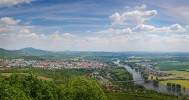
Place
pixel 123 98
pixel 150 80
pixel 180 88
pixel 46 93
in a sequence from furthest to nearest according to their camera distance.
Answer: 1. pixel 150 80
2. pixel 180 88
3. pixel 123 98
4. pixel 46 93

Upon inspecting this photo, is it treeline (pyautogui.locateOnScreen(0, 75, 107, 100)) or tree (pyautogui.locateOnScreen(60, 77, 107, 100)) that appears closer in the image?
treeline (pyautogui.locateOnScreen(0, 75, 107, 100))

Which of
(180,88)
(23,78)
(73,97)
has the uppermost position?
(23,78)

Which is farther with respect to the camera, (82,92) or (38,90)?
(82,92)

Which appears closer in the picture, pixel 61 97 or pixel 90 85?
pixel 61 97

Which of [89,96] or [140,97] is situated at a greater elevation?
[89,96]

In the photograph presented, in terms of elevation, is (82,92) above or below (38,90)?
below

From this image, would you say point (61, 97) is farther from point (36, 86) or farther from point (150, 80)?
point (150, 80)

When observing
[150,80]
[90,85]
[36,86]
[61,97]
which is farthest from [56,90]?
[150,80]

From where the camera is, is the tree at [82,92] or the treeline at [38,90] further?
the tree at [82,92]
